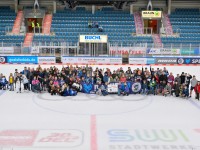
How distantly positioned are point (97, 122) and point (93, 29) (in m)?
27.7

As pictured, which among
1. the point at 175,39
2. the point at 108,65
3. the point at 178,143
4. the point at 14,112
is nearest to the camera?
the point at 178,143

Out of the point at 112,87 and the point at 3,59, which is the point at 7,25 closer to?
the point at 3,59

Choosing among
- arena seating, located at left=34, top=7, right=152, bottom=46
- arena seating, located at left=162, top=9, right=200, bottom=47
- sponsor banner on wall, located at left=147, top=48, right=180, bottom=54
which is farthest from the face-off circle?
arena seating, located at left=162, top=9, right=200, bottom=47

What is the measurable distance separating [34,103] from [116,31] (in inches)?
998

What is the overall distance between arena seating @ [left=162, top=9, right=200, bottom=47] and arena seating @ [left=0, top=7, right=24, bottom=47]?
18222 mm

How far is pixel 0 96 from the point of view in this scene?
58.2 feet

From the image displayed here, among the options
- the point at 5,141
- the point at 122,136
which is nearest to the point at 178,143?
the point at 122,136

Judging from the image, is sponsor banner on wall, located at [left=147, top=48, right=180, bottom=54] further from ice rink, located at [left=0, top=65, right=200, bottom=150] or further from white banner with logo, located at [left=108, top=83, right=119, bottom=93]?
white banner with logo, located at [left=108, top=83, right=119, bottom=93]

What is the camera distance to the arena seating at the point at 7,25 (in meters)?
37.5

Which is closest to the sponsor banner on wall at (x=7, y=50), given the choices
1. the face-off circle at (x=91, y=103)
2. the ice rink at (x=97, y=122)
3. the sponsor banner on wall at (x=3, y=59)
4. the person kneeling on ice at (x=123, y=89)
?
the sponsor banner on wall at (x=3, y=59)

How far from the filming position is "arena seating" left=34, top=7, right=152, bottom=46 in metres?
37.9

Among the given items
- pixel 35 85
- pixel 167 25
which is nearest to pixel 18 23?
pixel 167 25

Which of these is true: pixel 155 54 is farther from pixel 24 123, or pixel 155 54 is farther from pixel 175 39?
pixel 24 123

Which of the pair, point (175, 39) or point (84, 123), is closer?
point (84, 123)
